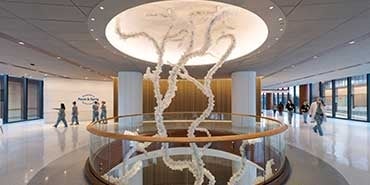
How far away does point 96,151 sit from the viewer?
586 cm

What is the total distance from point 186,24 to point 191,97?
12739 mm

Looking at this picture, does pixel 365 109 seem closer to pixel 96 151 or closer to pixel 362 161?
pixel 362 161

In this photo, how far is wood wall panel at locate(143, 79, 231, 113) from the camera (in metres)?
19.0

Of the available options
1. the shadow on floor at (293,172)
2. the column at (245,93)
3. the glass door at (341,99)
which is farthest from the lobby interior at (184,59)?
A: the glass door at (341,99)

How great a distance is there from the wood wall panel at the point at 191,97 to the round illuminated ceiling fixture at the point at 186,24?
907 centimetres

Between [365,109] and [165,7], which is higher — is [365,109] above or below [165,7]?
below

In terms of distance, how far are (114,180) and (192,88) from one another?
582 inches

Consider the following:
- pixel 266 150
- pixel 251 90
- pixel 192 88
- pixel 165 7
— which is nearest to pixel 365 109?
pixel 251 90

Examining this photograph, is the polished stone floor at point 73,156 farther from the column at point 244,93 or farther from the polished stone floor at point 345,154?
the column at point 244,93

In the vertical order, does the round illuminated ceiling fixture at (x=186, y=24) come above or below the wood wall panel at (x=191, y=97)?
above

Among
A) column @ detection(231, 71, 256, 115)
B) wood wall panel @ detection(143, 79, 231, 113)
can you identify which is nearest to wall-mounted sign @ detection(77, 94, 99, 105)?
wood wall panel @ detection(143, 79, 231, 113)

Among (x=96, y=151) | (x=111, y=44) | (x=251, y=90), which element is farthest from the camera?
(x=251, y=90)

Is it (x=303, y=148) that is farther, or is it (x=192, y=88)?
(x=192, y=88)

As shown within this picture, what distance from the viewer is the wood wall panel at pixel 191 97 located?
1903 centimetres
